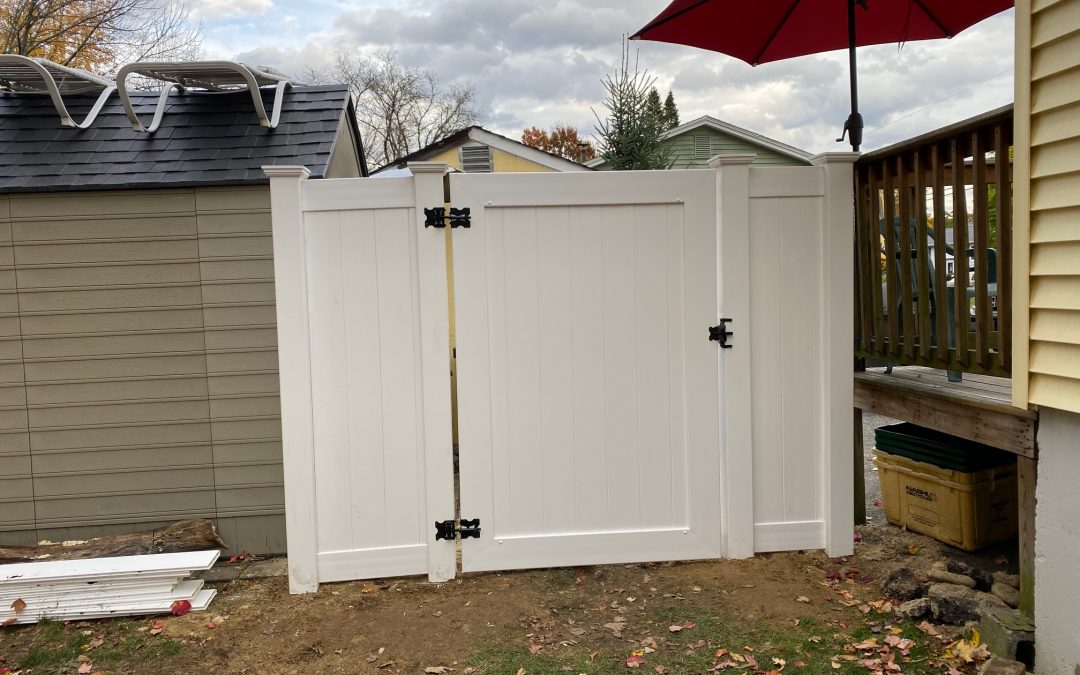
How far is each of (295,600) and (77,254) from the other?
7.48ft

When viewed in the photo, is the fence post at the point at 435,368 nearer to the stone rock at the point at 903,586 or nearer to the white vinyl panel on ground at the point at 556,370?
the white vinyl panel on ground at the point at 556,370

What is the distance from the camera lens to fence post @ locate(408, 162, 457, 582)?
11.0 ft

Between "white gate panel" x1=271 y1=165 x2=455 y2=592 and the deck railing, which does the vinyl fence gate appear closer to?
"white gate panel" x1=271 y1=165 x2=455 y2=592

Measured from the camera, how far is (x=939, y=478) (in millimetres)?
3711

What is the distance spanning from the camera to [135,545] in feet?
13.0

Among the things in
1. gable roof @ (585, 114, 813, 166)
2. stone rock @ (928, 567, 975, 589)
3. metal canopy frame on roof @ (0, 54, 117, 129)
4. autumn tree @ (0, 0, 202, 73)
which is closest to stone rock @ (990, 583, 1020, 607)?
stone rock @ (928, 567, 975, 589)

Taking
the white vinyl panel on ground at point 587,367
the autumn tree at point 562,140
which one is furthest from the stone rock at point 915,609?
the autumn tree at point 562,140

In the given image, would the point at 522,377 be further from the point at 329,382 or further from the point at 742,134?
the point at 742,134

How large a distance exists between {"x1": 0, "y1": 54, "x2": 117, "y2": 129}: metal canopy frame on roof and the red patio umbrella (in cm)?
333

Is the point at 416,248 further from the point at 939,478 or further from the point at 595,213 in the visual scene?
the point at 939,478

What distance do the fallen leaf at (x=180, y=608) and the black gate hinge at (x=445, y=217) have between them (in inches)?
81.6

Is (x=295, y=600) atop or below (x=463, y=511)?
below

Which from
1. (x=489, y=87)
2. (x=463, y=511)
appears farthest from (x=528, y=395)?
(x=489, y=87)

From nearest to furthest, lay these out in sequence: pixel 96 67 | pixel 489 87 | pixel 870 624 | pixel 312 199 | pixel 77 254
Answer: pixel 870 624 → pixel 312 199 → pixel 77 254 → pixel 96 67 → pixel 489 87
